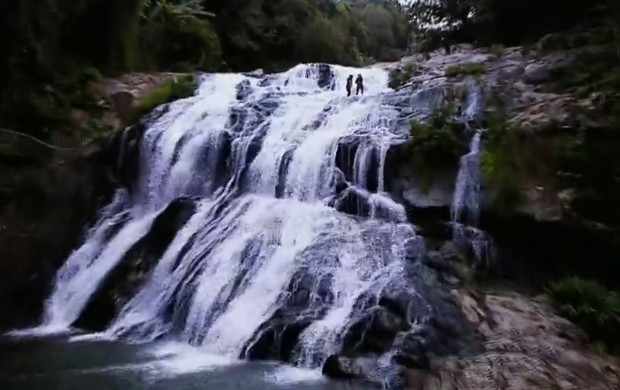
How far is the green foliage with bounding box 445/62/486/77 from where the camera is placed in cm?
1210

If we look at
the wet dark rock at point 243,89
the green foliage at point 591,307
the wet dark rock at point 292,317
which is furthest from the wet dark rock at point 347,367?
the wet dark rock at point 243,89

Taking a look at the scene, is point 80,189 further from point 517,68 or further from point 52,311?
point 517,68

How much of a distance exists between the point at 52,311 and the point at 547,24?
10.0 metres

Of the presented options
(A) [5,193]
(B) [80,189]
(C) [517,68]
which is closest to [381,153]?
(C) [517,68]

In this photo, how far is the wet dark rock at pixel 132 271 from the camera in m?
10.0

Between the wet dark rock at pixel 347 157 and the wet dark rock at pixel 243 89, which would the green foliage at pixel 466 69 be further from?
the wet dark rock at pixel 243 89

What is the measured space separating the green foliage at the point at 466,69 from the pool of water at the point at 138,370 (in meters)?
6.57

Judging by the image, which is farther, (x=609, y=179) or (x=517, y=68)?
(x=517, y=68)

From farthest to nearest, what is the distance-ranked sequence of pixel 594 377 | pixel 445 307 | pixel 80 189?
pixel 80 189, pixel 445 307, pixel 594 377

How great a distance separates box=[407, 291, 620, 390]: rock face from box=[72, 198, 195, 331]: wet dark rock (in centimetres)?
457

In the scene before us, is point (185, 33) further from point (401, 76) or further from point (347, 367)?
point (347, 367)

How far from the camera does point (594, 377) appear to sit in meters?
7.18

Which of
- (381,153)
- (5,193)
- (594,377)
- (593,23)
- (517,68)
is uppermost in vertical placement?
(593,23)

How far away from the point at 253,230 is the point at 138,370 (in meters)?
3.01
